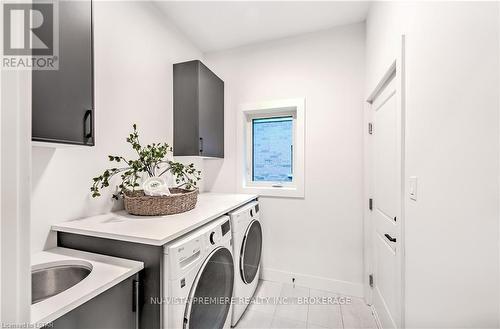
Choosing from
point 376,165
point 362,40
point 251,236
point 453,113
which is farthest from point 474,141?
point 362,40

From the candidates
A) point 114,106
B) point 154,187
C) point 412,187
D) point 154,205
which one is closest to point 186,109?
point 114,106

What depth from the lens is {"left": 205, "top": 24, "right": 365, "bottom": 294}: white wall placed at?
6.57 feet

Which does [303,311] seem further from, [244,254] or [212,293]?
[212,293]

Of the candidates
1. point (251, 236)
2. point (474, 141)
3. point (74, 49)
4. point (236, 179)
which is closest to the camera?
point (474, 141)

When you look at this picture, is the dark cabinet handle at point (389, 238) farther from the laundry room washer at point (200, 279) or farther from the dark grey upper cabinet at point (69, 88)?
the dark grey upper cabinet at point (69, 88)

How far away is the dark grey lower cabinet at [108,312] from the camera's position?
77 cm

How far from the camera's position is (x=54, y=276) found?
3.15ft

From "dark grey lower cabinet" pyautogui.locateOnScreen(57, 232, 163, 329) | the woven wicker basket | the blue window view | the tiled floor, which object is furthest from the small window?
"dark grey lower cabinet" pyautogui.locateOnScreen(57, 232, 163, 329)

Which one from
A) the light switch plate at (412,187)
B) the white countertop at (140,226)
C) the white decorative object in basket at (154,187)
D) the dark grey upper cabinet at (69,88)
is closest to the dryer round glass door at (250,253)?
the white countertop at (140,226)

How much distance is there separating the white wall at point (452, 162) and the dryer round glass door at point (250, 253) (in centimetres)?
103

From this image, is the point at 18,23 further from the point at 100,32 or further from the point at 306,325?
the point at 306,325

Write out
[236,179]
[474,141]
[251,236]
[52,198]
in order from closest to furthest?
[474,141], [52,198], [251,236], [236,179]

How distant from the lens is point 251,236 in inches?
73.4

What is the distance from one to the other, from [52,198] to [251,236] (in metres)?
1.38
